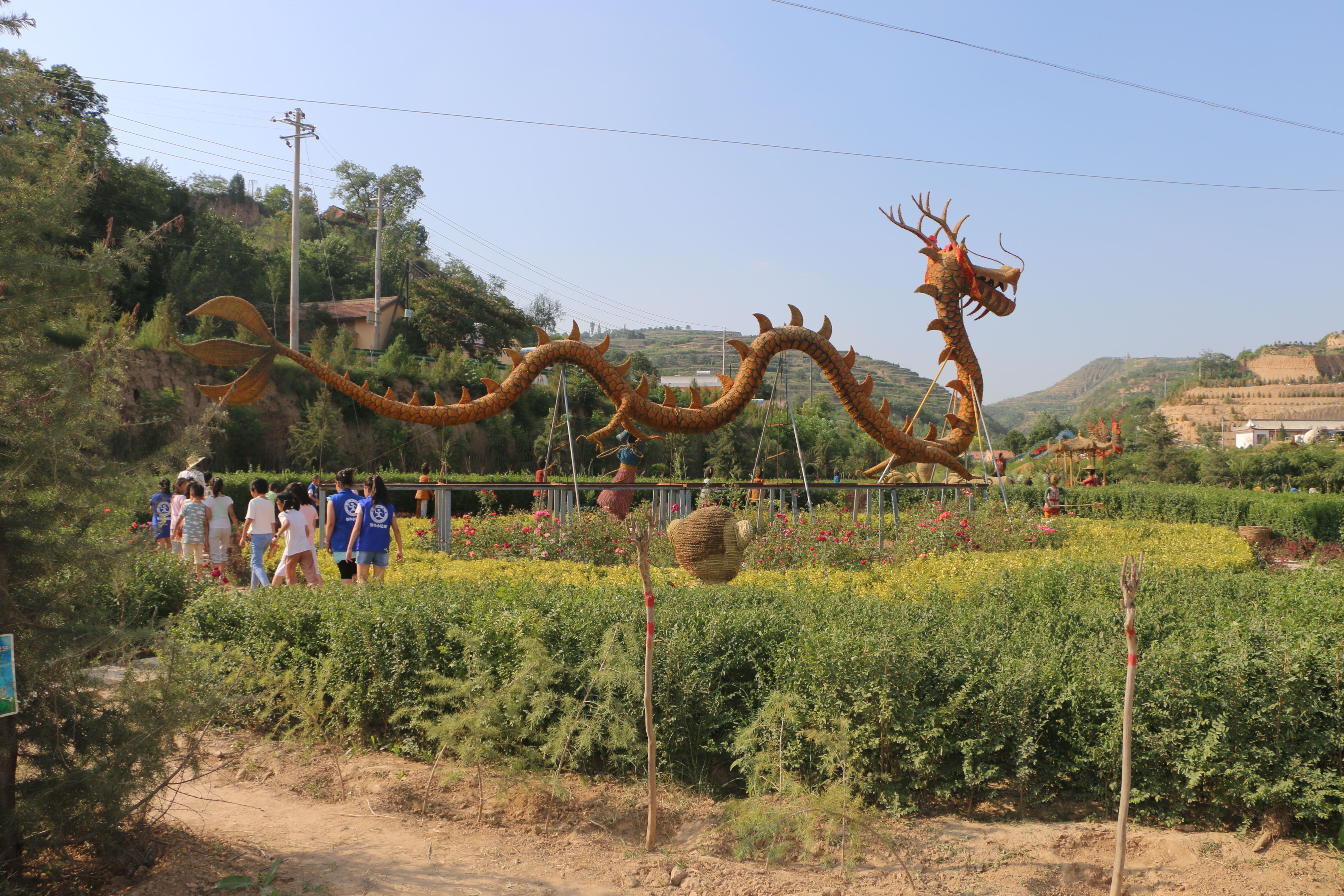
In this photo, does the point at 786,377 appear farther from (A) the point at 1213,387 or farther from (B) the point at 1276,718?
(A) the point at 1213,387

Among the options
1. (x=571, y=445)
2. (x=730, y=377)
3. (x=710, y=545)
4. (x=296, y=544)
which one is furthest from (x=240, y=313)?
(x=730, y=377)

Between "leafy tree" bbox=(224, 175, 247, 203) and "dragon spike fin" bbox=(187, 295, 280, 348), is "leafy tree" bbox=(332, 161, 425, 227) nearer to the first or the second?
"leafy tree" bbox=(224, 175, 247, 203)

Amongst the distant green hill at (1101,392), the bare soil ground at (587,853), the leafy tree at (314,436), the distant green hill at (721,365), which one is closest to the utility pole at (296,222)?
the leafy tree at (314,436)

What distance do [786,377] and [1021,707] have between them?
6.84 metres

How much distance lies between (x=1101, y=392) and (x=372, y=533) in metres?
177

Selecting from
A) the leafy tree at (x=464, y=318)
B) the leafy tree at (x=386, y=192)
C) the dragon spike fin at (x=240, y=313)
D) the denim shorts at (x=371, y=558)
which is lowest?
the denim shorts at (x=371, y=558)

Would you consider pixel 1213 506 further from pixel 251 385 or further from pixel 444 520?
pixel 251 385

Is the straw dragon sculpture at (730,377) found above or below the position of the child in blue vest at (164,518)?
above

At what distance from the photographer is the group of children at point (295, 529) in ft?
25.1

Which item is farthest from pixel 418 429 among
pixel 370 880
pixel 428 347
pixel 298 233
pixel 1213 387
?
pixel 1213 387

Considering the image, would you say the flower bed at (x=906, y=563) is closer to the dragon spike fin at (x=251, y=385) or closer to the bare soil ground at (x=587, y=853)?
the bare soil ground at (x=587, y=853)

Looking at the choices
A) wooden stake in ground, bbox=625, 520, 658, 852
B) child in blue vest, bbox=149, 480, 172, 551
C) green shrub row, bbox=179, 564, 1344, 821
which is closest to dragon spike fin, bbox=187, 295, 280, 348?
child in blue vest, bbox=149, 480, 172, 551

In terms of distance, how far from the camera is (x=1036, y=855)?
3373mm

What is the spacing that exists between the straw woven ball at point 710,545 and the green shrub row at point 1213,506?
10.0 meters
